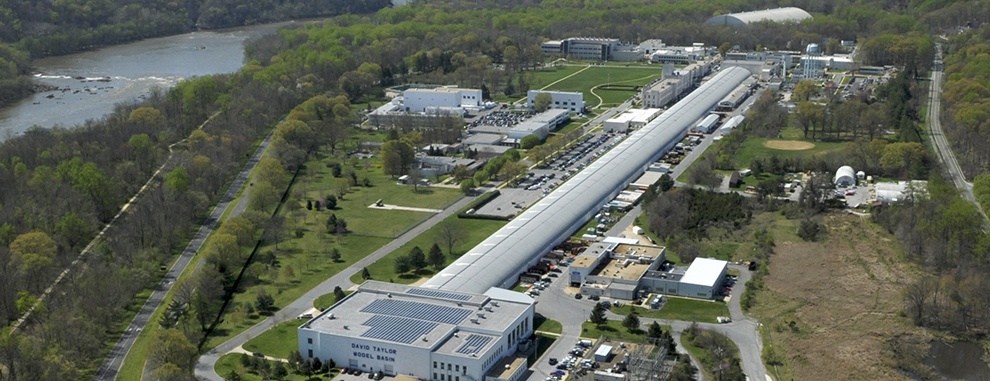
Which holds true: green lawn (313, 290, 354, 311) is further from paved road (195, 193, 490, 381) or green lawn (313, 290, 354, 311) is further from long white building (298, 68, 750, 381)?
long white building (298, 68, 750, 381)

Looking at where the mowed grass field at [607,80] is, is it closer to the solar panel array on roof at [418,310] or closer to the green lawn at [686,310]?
the green lawn at [686,310]

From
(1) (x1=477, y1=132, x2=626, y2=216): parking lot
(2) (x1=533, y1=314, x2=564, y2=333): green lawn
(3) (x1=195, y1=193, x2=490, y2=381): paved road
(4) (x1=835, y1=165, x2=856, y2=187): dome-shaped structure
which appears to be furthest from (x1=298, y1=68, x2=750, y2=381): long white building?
(4) (x1=835, y1=165, x2=856, y2=187): dome-shaped structure

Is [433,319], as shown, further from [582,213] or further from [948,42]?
[948,42]

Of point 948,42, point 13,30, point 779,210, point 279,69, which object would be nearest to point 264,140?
point 279,69

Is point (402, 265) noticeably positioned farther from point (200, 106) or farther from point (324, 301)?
point (200, 106)

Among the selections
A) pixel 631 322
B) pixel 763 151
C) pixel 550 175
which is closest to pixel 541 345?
pixel 631 322

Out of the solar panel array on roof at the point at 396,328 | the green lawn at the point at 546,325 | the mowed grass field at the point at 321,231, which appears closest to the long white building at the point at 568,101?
the mowed grass field at the point at 321,231
